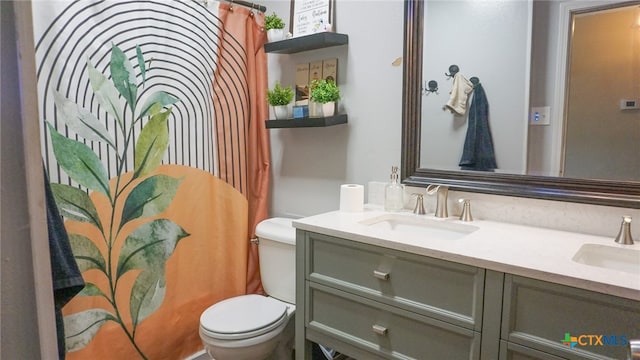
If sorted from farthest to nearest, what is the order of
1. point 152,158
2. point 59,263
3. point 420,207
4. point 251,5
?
point 251,5 < point 152,158 < point 420,207 < point 59,263

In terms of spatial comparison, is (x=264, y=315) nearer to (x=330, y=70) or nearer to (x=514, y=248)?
(x=514, y=248)

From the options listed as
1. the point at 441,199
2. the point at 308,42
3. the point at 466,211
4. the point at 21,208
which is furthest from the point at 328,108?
the point at 21,208

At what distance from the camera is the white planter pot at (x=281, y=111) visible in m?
2.18

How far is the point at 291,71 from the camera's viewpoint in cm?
229

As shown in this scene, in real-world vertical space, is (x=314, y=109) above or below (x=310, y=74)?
below

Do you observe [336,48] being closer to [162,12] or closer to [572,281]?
[162,12]

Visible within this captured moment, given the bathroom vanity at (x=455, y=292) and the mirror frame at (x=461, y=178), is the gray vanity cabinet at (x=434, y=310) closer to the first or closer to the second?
the bathroom vanity at (x=455, y=292)

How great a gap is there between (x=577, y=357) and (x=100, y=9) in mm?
2101

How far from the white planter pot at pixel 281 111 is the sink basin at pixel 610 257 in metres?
1.47

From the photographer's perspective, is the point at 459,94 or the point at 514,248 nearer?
the point at 514,248

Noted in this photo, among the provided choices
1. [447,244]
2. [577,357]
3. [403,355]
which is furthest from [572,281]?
[403,355]

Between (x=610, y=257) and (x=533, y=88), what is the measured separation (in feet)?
2.12

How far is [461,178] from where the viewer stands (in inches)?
66.7

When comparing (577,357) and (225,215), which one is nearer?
(577,357)
